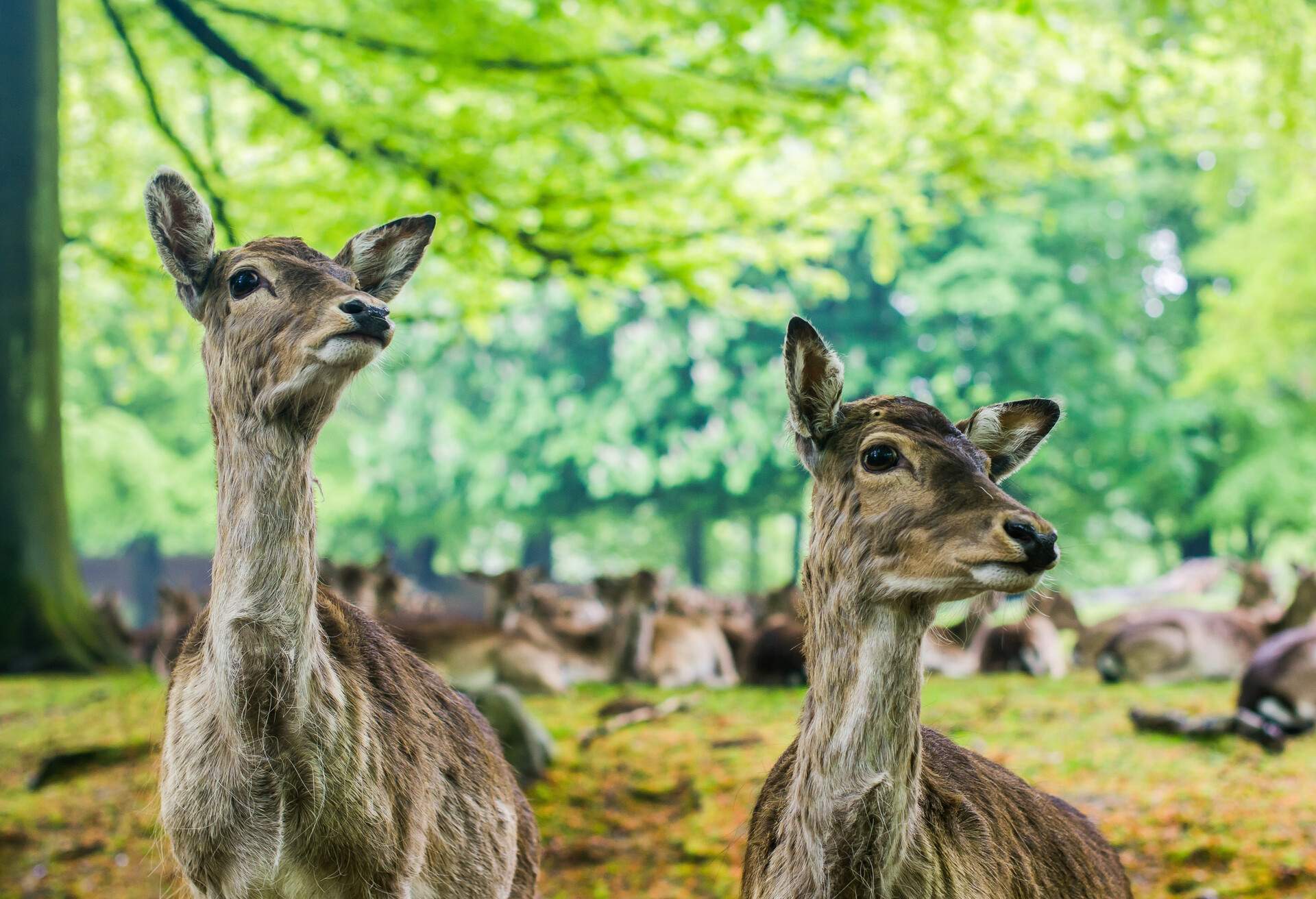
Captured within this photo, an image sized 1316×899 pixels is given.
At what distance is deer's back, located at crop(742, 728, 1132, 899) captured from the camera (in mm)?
3035

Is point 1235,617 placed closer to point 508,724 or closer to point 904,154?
point 904,154

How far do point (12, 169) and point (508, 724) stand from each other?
5.36 metres

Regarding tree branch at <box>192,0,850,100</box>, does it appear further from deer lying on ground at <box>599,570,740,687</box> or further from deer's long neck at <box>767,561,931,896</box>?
deer's long neck at <box>767,561,931,896</box>

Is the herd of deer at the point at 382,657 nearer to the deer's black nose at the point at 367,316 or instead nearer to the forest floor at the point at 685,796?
the deer's black nose at the point at 367,316

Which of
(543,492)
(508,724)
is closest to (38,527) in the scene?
(508,724)

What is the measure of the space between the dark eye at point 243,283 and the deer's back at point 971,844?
2.07 metres

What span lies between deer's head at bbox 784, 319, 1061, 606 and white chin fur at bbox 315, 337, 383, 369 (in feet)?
3.65

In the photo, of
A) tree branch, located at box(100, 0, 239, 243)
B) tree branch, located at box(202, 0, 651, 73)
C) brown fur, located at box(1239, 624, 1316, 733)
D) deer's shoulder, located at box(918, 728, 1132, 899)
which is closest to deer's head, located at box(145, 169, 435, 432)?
deer's shoulder, located at box(918, 728, 1132, 899)

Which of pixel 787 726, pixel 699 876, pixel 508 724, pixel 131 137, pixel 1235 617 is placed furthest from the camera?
pixel 131 137

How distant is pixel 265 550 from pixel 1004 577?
1900mm

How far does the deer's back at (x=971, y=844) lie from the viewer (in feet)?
9.96

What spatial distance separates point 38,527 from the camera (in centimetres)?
830

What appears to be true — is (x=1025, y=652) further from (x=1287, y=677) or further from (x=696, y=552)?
(x=696, y=552)

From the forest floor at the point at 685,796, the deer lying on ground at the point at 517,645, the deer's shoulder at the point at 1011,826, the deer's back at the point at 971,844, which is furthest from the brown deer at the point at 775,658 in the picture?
the deer's back at the point at 971,844
